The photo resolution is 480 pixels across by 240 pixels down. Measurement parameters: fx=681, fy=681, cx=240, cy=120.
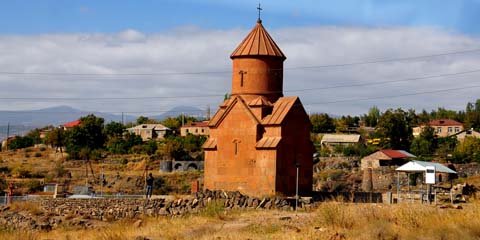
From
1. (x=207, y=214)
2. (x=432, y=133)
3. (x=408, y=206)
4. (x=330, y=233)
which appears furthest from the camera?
(x=432, y=133)

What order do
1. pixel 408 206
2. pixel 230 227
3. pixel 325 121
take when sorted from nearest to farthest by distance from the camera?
pixel 408 206 → pixel 230 227 → pixel 325 121

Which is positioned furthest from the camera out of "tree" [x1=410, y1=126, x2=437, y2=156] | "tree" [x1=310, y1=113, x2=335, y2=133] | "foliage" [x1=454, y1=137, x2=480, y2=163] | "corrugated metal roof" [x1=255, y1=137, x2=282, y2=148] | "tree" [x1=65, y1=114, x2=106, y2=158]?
"tree" [x1=310, y1=113, x2=335, y2=133]

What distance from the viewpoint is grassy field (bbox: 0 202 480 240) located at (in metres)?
12.2

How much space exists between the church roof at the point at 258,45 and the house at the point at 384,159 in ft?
86.5

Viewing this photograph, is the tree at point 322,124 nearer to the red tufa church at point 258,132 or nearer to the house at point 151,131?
the house at point 151,131

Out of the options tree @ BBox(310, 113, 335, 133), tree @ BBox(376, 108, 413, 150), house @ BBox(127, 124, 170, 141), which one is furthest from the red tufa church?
house @ BBox(127, 124, 170, 141)

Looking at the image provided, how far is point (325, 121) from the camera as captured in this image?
→ 7831 centimetres

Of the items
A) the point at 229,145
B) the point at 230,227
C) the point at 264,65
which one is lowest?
the point at 230,227

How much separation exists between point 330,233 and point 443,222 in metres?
2.12

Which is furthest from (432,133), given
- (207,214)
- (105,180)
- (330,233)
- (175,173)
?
(330,233)

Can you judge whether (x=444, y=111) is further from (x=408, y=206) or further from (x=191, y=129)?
(x=408, y=206)

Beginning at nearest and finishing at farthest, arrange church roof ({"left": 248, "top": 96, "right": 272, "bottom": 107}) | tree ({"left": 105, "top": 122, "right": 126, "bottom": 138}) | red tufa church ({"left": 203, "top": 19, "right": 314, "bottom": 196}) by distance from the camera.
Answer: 1. red tufa church ({"left": 203, "top": 19, "right": 314, "bottom": 196})
2. church roof ({"left": 248, "top": 96, "right": 272, "bottom": 107})
3. tree ({"left": 105, "top": 122, "right": 126, "bottom": 138})

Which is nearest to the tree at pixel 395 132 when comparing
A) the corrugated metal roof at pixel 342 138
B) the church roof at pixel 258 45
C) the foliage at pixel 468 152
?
the foliage at pixel 468 152

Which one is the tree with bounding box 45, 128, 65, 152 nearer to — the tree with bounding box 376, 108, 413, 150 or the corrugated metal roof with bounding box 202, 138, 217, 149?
the tree with bounding box 376, 108, 413, 150
